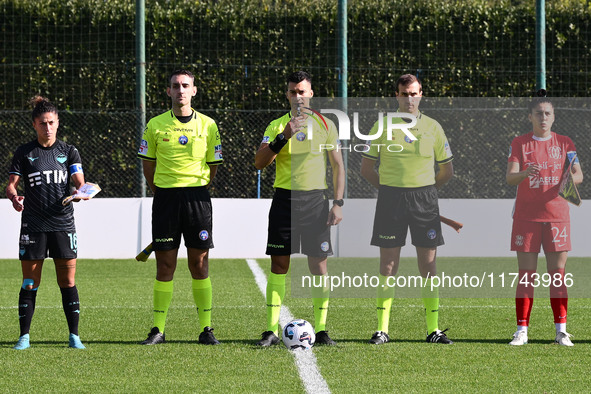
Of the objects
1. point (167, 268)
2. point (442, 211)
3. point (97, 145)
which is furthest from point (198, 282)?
point (97, 145)

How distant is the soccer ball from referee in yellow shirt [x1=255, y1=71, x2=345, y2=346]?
0.20 metres

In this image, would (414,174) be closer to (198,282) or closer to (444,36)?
(198,282)

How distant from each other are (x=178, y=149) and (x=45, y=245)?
3.85ft

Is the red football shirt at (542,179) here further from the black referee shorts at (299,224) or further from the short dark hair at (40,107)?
the short dark hair at (40,107)

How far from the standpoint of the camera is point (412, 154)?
722 centimetres

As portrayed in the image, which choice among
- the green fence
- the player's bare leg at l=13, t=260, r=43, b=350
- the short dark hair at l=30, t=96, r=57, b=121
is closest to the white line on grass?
the player's bare leg at l=13, t=260, r=43, b=350

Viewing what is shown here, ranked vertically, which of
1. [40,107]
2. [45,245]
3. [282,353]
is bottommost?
[282,353]

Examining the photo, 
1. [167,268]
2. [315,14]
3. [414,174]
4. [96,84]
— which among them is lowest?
[167,268]

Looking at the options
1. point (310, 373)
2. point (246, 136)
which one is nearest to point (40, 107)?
point (310, 373)

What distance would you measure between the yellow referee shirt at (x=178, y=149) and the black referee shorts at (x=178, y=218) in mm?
67

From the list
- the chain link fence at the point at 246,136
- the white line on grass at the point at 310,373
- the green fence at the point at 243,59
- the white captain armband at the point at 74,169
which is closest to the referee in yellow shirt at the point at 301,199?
the white line on grass at the point at 310,373

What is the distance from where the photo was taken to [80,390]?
558cm

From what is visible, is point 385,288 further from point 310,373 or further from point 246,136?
point 246,136

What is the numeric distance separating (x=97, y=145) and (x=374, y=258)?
178 inches
